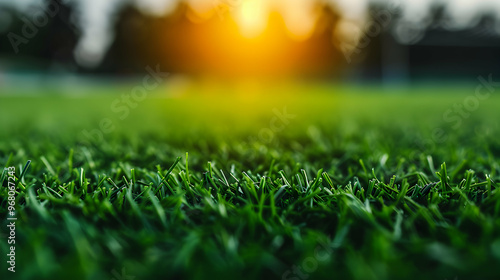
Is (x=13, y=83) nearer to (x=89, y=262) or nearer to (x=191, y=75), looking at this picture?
(x=191, y=75)

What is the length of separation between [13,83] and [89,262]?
991 inches

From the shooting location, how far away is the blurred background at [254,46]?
25.7 m

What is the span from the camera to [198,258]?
0.63m

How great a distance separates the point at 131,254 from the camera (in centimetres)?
65

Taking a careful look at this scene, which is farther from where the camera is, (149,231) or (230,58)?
(230,58)

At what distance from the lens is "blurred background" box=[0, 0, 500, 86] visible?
25.7 m

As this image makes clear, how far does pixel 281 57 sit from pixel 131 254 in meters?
32.4

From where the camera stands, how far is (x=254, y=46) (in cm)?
3059

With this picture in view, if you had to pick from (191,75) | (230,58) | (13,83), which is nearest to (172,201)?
(13,83)

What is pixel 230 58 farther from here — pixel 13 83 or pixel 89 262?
pixel 89 262

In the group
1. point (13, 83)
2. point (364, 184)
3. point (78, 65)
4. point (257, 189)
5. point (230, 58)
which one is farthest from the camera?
point (78, 65)

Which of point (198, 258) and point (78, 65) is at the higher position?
point (78, 65)

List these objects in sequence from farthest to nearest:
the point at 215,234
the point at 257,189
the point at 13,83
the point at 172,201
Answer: the point at 13,83 → the point at 257,189 → the point at 172,201 → the point at 215,234

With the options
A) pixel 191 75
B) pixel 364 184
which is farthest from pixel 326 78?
pixel 364 184
